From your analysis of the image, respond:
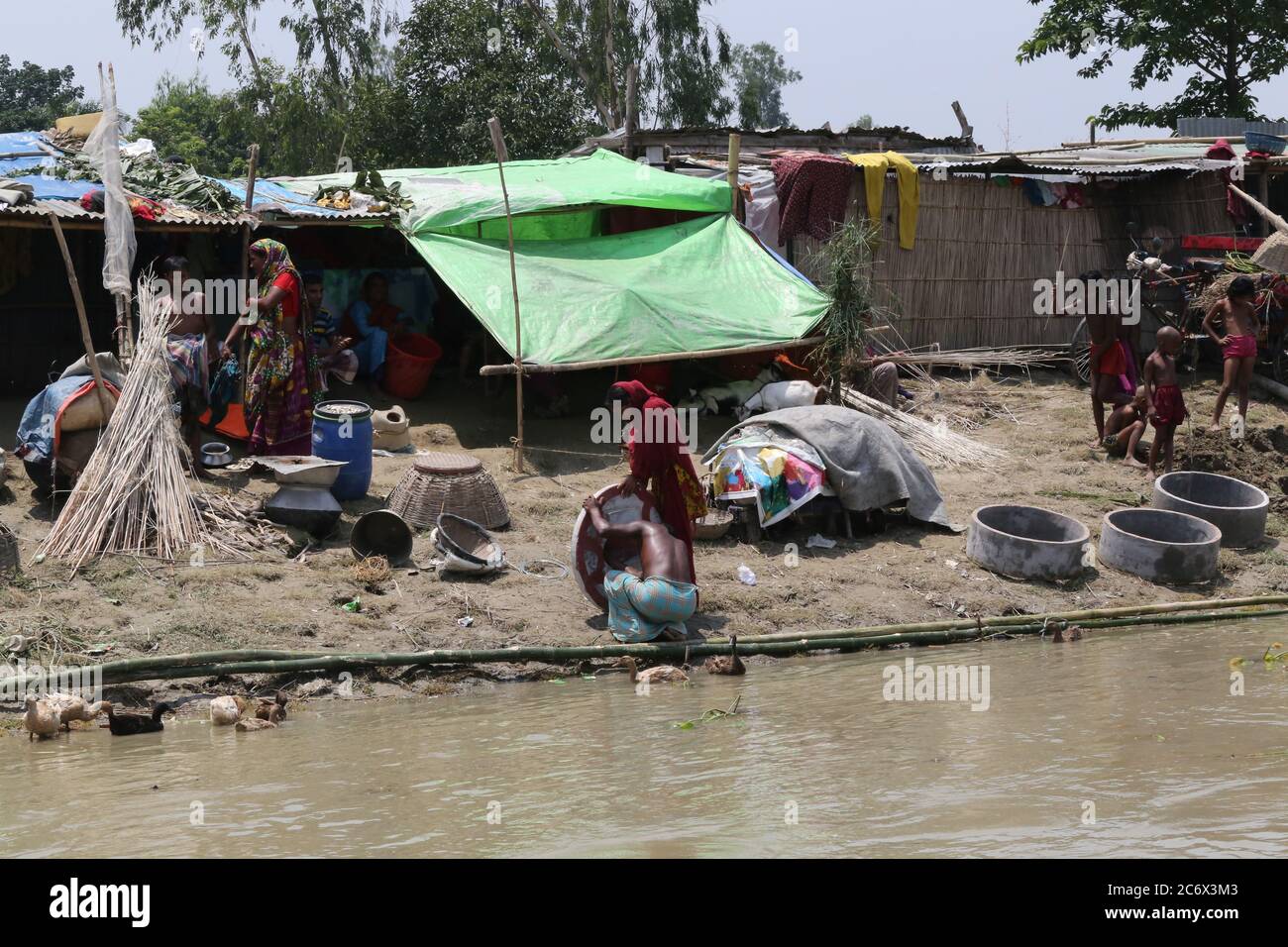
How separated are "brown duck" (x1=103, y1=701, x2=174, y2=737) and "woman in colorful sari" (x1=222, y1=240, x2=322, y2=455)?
3342mm

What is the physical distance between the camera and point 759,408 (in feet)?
37.9

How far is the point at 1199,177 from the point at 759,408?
6486 millimetres

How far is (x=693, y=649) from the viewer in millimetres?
7270

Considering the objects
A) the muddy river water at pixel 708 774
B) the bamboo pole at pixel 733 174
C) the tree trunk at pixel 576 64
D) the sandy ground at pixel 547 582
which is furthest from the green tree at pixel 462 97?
the muddy river water at pixel 708 774

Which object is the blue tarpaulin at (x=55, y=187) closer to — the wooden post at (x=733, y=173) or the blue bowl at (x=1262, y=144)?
the wooden post at (x=733, y=173)

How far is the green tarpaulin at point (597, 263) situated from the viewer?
11.0 meters

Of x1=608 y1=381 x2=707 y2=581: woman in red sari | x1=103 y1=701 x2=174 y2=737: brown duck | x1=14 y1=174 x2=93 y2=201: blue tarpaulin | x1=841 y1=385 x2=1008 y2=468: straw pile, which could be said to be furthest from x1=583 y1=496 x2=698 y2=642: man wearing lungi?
x1=14 y1=174 x2=93 y2=201: blue tarpaulin

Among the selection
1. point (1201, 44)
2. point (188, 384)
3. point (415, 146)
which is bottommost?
point (188, 384)

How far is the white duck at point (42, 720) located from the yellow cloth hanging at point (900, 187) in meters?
9.74

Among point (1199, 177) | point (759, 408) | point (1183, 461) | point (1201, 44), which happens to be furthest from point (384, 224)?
point (1201, 44)

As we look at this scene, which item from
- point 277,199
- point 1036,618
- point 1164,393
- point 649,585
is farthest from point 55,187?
point 1164,393

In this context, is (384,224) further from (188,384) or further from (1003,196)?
(1003,196)

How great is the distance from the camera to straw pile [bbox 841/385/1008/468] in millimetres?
11047

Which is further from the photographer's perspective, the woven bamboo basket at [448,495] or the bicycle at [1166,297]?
the bicycle at [1166,297]
